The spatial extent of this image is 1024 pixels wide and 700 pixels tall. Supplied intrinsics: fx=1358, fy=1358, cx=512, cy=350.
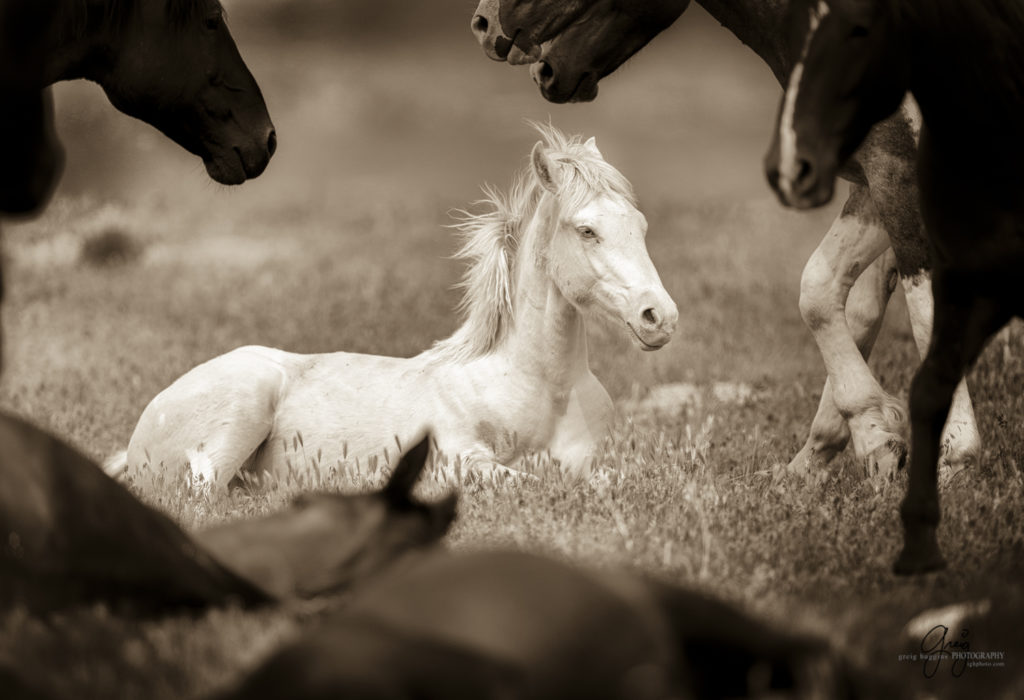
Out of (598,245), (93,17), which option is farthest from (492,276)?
(93,17)

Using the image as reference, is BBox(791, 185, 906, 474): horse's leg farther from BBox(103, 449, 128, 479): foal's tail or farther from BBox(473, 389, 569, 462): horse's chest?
BBox(103, 449, 128, 479): foal's tail

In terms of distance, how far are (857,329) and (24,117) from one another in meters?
4.62

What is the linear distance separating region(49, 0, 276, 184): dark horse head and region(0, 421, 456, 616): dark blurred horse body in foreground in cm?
287

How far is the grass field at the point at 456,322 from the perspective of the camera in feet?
14.0

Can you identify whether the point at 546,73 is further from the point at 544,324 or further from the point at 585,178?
the point at 544,324

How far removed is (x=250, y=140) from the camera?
666 cm

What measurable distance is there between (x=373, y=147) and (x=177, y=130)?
43.4 feet

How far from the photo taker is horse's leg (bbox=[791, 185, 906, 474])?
22.5ft

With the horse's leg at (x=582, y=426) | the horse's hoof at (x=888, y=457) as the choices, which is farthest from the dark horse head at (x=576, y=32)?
the horse's hoof at (x=888, y=457)

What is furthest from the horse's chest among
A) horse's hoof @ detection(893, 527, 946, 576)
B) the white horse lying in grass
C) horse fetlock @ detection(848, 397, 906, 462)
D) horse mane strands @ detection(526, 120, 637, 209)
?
horse's hoof @ detection(893, 527, 946, 576)

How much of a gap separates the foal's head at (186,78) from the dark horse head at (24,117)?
64.7 inches

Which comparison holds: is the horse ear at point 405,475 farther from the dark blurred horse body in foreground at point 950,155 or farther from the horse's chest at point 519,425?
the horse's chest at point 519,425

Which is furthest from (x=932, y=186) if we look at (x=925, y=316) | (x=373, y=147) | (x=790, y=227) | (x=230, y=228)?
(x=373, y=147)

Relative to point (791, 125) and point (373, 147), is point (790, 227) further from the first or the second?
point (791, 125)
